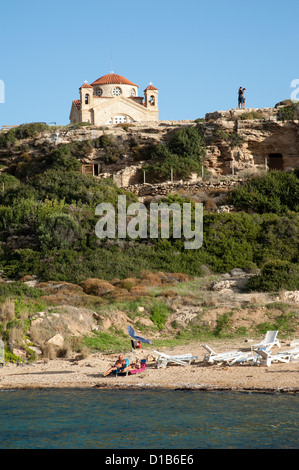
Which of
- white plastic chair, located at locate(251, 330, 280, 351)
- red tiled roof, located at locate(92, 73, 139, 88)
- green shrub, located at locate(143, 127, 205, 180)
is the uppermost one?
red tiled roof, located at locate(92, 73, 139, 88)

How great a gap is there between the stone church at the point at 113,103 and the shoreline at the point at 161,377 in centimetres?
4010

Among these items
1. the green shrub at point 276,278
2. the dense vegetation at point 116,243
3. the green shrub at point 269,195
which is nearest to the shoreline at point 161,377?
the dense vegetation at point 116,243

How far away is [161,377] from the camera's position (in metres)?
15.3

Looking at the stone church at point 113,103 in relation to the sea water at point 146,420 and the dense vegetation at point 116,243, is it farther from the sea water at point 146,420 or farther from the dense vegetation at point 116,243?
the sea water at point 146,420

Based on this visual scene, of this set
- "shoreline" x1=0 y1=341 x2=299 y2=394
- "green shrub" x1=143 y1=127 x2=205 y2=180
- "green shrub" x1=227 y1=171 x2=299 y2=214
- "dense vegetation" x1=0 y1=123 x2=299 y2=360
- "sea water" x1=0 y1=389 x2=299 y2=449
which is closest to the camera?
"sea water" x1=0 y1=389 x2=299 y2=449

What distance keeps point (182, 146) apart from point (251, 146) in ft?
17.3

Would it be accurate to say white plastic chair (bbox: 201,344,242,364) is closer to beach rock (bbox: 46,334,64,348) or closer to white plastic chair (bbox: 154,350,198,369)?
white plastic chair (bbox: 154,350,198,369)

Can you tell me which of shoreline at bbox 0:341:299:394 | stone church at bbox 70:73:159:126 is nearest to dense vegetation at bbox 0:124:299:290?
shoreline at bbox 0:341:299:394

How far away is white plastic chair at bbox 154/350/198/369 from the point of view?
16.1m

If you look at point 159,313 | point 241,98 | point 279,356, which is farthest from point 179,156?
point 279,356

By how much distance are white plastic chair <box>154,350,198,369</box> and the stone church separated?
4038 cm

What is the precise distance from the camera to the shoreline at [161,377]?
14.3 meters

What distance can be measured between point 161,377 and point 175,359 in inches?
42.0
